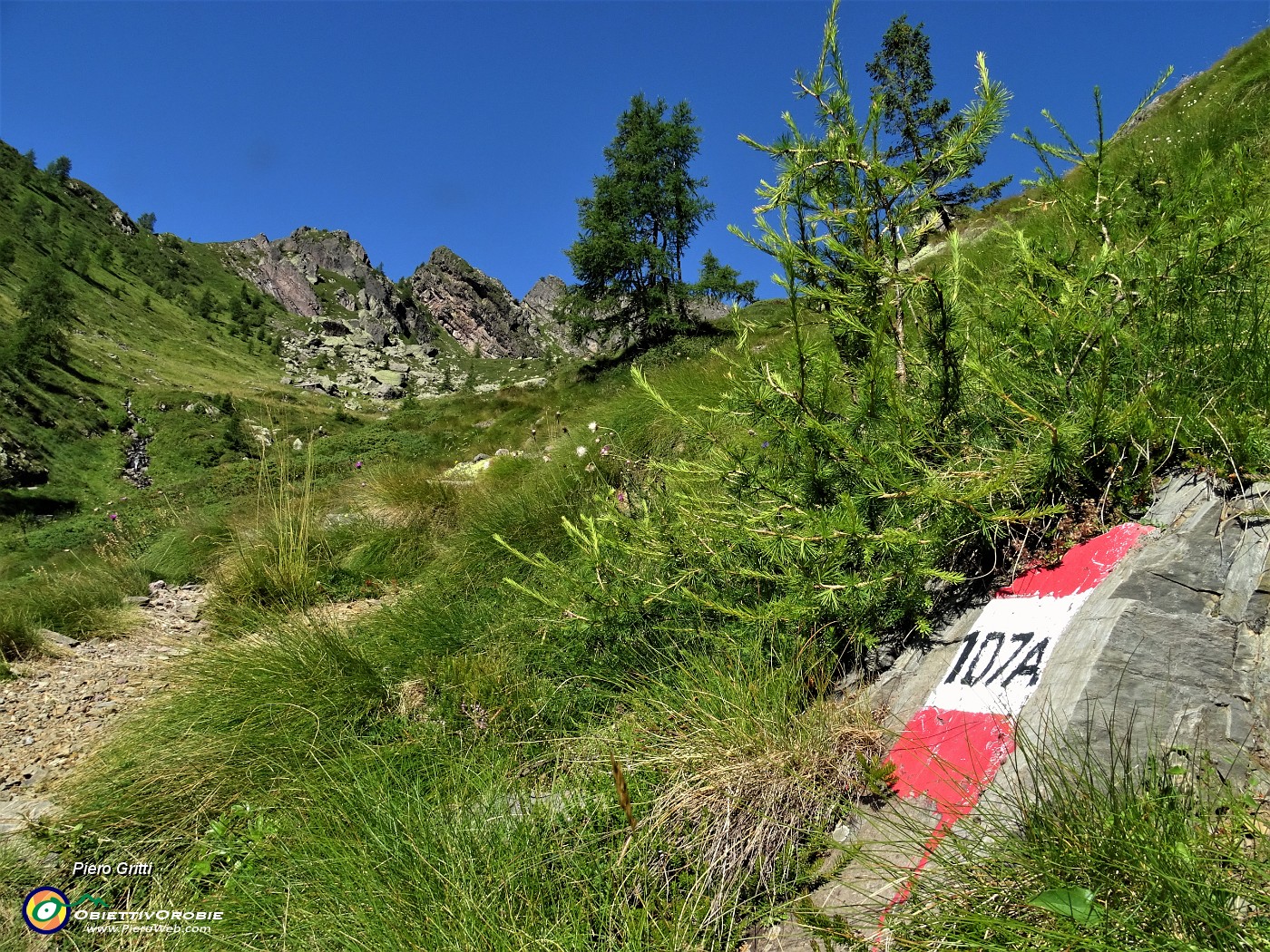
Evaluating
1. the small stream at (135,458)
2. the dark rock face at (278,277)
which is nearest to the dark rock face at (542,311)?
the dark rock face at (278,277)

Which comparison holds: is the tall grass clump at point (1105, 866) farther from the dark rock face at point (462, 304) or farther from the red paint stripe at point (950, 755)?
the dark rock face at point (462, 304)

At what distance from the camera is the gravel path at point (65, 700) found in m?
3.20

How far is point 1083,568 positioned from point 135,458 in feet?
145

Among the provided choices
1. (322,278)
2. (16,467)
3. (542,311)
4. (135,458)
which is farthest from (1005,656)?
(542,311)

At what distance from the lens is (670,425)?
6.20m

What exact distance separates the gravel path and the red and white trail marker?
3.40 meters

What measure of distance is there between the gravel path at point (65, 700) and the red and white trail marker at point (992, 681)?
3405mm

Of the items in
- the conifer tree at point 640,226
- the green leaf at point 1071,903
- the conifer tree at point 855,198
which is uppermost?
the conifer tree at point 640,226

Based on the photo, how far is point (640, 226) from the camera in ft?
69.1

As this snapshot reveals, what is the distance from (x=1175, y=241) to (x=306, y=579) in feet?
18.2

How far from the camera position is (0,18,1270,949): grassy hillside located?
63.1 inches

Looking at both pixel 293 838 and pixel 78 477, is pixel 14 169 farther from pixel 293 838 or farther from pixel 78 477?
pixel 293 838

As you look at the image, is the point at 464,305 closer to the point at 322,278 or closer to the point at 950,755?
the point at 322,278

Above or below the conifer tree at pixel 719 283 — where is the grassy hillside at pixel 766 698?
below
